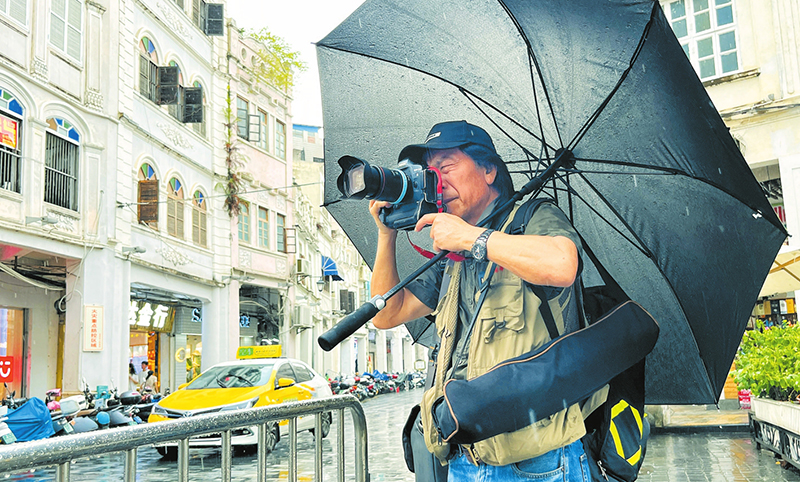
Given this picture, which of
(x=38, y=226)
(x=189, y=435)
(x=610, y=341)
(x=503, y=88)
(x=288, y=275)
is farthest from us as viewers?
(x=288, y=275)

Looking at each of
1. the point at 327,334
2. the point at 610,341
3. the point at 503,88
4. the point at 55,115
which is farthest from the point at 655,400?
the point at 55,115

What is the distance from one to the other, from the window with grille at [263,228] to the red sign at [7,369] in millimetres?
9949

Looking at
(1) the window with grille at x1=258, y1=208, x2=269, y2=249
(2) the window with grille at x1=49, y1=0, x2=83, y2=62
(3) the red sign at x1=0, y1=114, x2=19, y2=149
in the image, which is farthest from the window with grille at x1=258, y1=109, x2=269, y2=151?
(3) the red sign at x1=0, y1=114, x2=19, y2=149

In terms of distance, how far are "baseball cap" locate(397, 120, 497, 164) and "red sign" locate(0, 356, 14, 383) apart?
1557 centimetres

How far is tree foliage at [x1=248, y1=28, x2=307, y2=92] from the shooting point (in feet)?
82.4

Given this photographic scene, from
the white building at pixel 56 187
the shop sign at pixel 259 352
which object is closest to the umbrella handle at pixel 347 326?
the white building at pixel 56 187

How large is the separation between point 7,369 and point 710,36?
15.1 m

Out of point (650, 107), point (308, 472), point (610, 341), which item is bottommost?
point (308, 472)

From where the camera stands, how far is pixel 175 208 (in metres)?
19.6

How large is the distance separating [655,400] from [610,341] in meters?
1.05

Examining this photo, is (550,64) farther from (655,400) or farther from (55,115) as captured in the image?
(55,115)

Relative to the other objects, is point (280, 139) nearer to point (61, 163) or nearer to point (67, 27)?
point (67, 27)

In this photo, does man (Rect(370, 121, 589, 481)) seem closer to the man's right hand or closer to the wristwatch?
the wristwatch

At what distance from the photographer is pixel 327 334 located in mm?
1917
